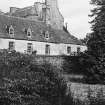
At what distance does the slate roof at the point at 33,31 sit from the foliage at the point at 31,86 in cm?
2973

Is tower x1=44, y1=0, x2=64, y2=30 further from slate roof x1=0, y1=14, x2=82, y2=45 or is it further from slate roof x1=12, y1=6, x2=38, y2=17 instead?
slate roof x1=12, y1=6, x2=38, y2=17

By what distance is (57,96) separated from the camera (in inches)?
818

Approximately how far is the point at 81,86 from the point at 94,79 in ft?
42.8

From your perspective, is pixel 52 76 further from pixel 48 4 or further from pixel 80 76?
pixel 48 4

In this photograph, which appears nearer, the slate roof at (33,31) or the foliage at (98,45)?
the foliage at (98,45)

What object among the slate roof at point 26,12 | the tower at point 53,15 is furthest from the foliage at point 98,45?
the slate roof at point 26,12

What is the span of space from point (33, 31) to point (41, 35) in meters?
1.62

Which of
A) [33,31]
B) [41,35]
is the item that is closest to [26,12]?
[33,31]

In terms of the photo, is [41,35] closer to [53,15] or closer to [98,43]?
[53,15]

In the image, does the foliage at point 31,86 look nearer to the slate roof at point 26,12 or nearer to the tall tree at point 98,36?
the tall tree at point 98,36

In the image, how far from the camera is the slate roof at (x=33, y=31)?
54.5m

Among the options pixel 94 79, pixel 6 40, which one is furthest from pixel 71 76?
pixel 6 40

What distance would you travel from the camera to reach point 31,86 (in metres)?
19.5

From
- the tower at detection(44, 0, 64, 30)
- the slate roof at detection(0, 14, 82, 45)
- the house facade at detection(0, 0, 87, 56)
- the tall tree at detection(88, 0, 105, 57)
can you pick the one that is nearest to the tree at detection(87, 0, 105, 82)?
the tall tree at detection(88, 0, 105, 57)
